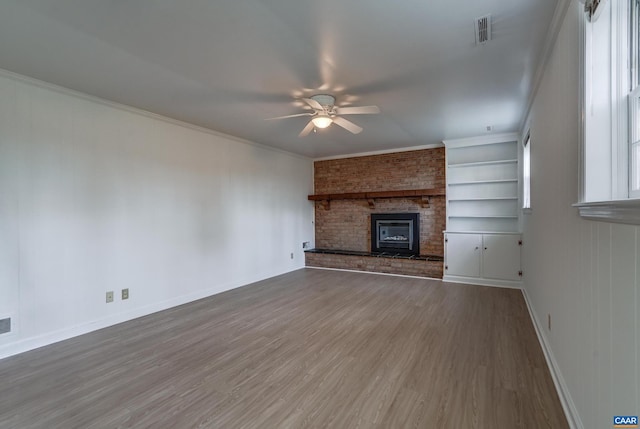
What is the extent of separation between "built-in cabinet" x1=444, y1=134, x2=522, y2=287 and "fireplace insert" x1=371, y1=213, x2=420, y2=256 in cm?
69

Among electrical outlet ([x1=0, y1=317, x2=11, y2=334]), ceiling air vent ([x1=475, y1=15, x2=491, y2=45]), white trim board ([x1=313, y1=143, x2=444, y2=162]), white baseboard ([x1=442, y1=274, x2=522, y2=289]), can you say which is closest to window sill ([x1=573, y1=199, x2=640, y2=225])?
ceiling air vent ([x1=475, y1=15, x2=491, y2=45])

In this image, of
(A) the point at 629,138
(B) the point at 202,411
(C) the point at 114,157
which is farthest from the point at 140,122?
(A) the point at 629,138

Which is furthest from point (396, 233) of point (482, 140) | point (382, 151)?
point (482, 140)

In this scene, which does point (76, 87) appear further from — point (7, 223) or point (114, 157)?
point (7, 223)

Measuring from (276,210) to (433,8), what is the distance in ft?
14.9

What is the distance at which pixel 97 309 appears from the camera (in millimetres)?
3246

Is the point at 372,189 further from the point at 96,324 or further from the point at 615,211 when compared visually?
the point at 615,211

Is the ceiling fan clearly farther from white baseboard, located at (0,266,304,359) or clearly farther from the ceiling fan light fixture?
white baseboard, located at (0,266,304,359)

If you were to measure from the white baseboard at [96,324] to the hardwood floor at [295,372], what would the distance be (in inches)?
4.1

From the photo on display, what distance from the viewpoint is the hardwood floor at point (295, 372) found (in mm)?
1806

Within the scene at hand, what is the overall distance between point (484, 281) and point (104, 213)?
555cm

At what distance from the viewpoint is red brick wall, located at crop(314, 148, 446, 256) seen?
5715mm

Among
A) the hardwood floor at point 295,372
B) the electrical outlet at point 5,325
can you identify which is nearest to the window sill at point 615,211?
the hardwood floor at point 295,372

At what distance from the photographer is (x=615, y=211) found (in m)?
1.05
